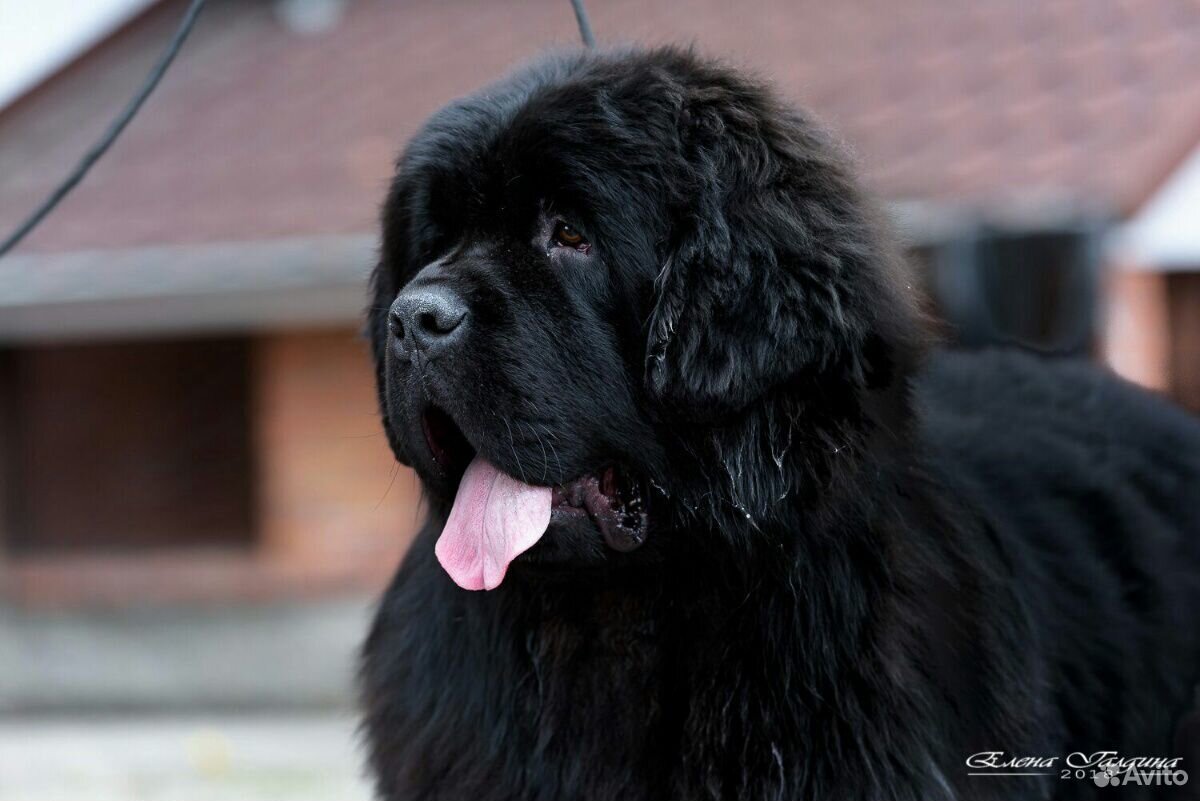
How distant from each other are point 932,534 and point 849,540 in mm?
269

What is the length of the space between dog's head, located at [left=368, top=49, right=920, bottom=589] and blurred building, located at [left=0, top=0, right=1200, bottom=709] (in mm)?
3639

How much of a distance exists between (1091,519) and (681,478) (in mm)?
1301

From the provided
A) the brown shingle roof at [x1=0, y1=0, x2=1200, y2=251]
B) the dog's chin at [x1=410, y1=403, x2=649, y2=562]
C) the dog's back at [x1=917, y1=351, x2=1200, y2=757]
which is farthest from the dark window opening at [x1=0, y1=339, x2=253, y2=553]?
the dog's chin at [x1=410, y1=403, x2=649, y2=562]

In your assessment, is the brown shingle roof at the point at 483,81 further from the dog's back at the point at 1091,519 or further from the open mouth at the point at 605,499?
the open mouth at the point at 605,499

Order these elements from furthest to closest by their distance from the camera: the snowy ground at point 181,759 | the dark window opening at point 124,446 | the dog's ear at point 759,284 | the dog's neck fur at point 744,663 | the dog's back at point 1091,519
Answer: the dark window opening at point 124,446 → the snowy ground at point 181,759 → the dog's back at point 1091,519 → the dog's neck fur at point 744,663 → the dog's ear at point 759,284

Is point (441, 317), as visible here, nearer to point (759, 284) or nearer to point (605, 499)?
point (605, 499)

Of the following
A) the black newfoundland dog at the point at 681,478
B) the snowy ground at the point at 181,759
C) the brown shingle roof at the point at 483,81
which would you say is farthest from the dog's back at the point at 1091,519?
the snowy ground at the point at 181,759

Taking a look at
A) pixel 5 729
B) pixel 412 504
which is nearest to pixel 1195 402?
pixel 412 504

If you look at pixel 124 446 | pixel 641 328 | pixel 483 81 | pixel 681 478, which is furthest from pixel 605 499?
pixel 124 446

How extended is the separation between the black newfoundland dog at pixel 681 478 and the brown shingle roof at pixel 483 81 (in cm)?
438

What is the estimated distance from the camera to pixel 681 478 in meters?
2.61

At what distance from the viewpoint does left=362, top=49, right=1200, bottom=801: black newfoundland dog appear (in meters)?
2.54

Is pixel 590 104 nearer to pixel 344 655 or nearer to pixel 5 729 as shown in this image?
pixel 344 655

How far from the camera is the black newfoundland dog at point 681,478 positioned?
2.54m
